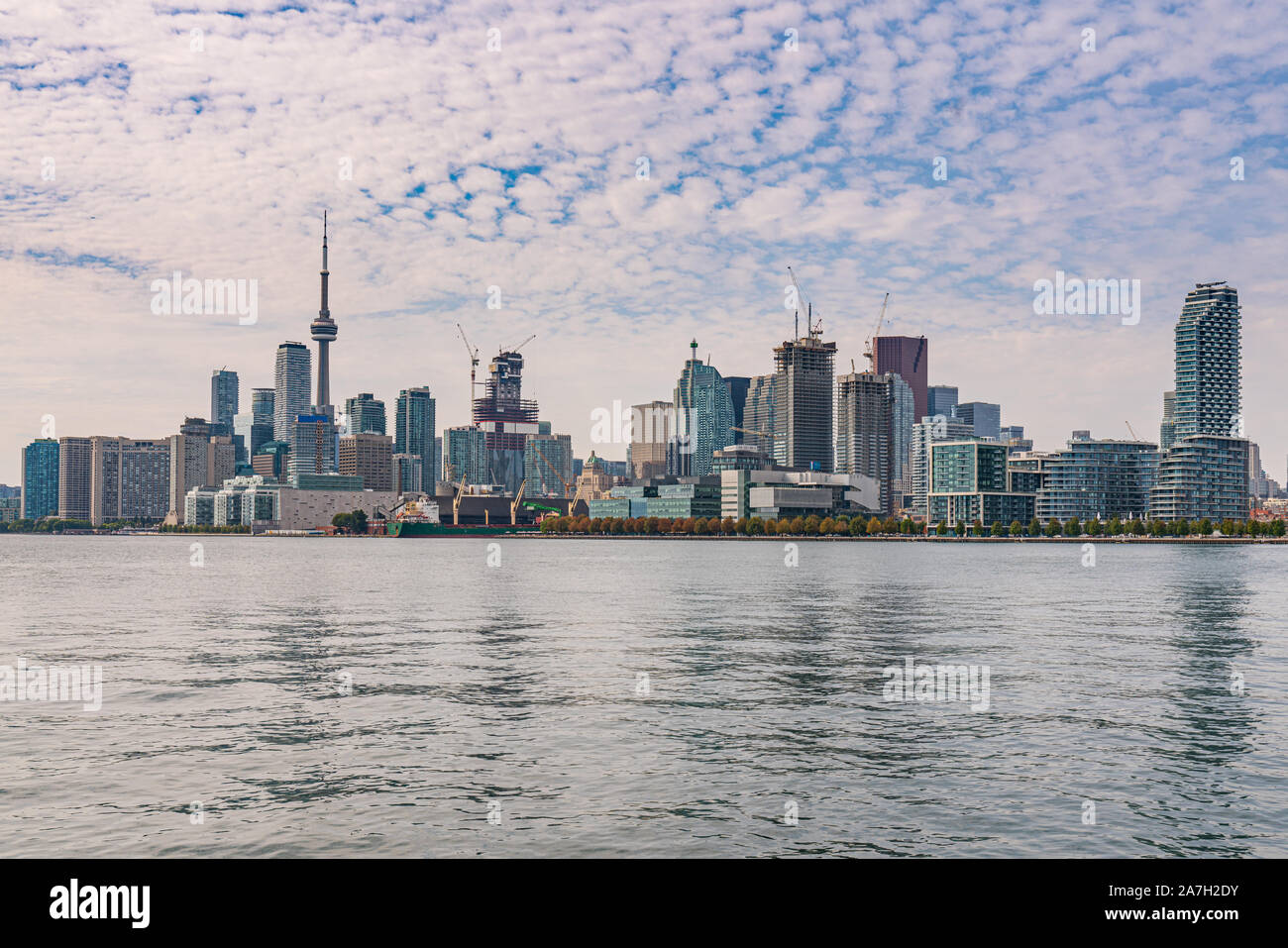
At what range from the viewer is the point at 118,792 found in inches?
1037

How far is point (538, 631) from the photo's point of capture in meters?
64.8

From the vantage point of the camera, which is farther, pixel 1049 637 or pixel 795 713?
pixel 1049 637

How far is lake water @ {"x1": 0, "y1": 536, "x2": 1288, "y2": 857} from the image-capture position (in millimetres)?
23234

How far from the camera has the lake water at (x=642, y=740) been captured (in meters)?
23.2

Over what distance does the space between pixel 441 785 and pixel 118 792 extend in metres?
7.61

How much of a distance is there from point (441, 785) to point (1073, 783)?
15634mm

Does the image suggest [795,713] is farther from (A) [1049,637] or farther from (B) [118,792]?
(A) [1049,637]

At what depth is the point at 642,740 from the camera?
32.4 meters
